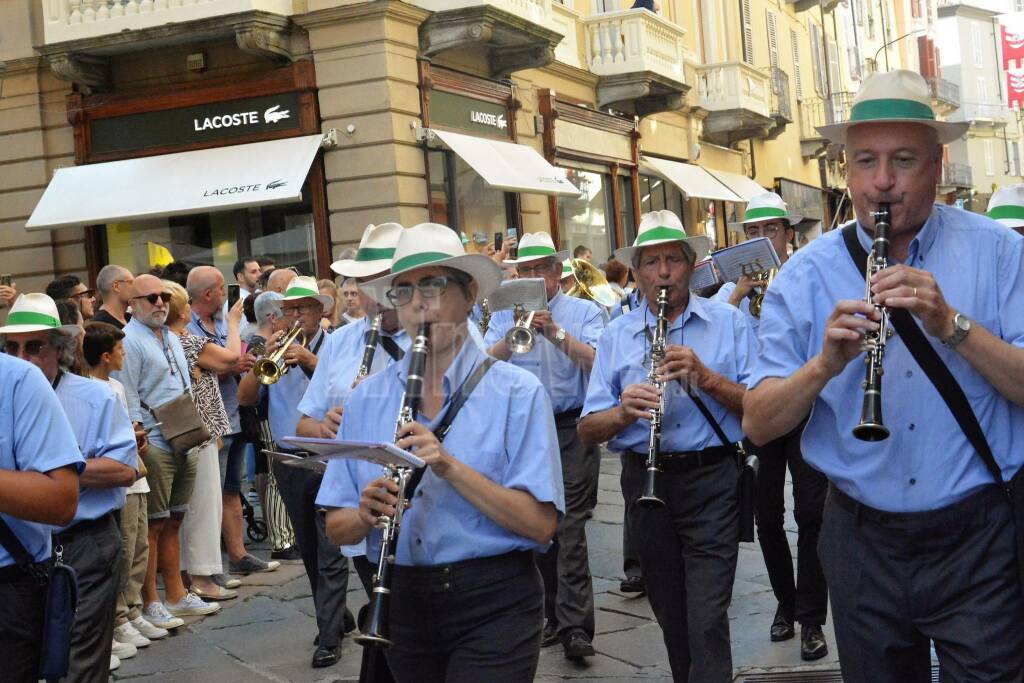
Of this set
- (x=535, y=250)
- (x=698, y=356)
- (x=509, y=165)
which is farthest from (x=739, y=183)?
(x=698, y=356)

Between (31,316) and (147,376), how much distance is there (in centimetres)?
302

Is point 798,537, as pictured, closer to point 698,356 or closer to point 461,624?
point 698,356

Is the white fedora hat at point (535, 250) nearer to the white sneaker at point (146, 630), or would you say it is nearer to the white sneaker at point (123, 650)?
the white sneaker at point (146, 630)

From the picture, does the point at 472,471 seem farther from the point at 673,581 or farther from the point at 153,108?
the point at 153,108

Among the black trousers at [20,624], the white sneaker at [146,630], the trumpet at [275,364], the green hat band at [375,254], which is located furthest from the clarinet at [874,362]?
the white sneaker at [146,630]

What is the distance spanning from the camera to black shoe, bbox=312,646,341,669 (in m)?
7.29

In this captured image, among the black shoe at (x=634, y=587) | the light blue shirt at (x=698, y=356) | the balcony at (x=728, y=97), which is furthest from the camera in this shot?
the balcony at (x=728, y=97)

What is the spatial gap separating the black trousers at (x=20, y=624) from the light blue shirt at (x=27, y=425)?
76 mm

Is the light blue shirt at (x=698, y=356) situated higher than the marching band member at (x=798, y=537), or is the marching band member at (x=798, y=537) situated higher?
the light blue shirt at (x=698, y=356)

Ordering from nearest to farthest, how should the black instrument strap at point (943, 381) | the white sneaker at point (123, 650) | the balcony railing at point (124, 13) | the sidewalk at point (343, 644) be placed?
the black instrument strap at point (943, 381)
the sidewalk at point (343, 644)
the white sneaker at point (123, 650)
the balcony railing at point (124, 13)

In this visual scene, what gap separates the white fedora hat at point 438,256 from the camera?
3.83 meters

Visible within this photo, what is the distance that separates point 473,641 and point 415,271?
3.32 ft

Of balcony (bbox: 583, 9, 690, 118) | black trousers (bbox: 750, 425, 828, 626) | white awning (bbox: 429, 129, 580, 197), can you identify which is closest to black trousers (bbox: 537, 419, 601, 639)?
black trousers (bbox: 750, 425, 828, 626)

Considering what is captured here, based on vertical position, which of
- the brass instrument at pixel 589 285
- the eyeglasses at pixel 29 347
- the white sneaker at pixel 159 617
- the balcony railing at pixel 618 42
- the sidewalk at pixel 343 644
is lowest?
the sidewalk at pixel 343 644
